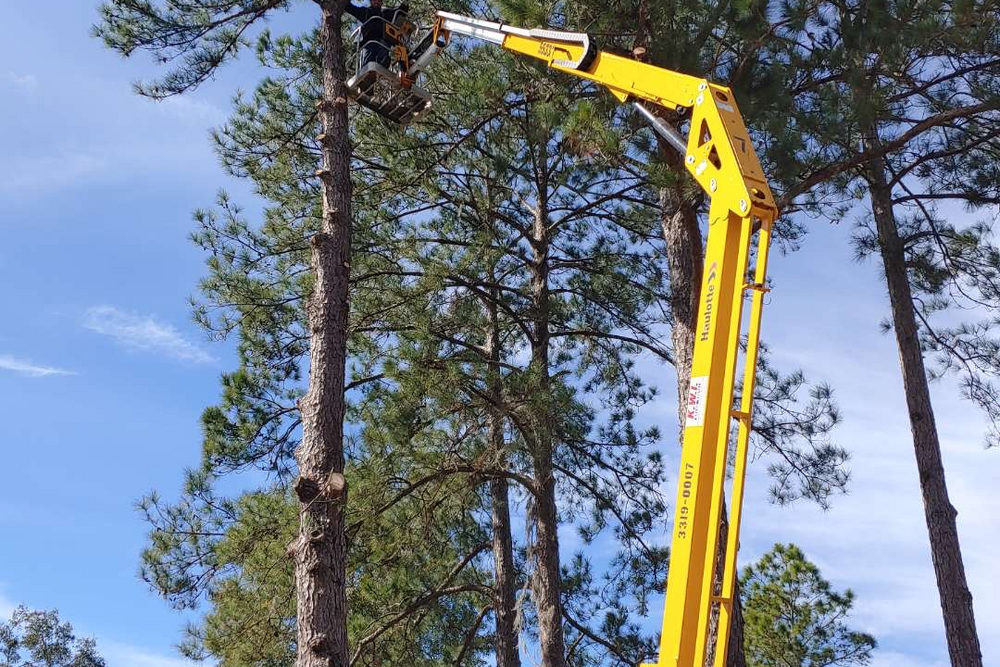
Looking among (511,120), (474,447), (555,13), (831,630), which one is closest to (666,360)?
(474,447)

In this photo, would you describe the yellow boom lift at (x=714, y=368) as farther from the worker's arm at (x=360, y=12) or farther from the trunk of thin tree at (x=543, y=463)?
the trunk of thin tree at (x=543, y=463)

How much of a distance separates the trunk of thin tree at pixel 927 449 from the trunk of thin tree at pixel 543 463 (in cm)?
350

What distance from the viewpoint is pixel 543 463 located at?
9.34 metres

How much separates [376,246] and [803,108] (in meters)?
4.31

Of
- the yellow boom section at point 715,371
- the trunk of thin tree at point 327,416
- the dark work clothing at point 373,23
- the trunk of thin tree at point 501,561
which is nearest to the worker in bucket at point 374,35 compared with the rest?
the dark work clothing at point 373,23

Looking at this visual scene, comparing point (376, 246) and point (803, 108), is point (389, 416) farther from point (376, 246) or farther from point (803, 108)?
point (803, 108)

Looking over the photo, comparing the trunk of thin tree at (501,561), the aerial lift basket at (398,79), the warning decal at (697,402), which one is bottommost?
the warning decal at (697,402)

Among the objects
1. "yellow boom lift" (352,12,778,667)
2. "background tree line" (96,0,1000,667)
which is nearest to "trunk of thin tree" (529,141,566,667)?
"background tree line" (96,0,1000,667)

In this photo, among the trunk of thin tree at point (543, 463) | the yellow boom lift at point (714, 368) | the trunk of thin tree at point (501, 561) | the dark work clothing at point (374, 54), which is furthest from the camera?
the trunk of thin tree at point (501, 561)

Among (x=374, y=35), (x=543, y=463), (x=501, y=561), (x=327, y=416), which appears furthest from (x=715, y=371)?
(x=501, y=561)

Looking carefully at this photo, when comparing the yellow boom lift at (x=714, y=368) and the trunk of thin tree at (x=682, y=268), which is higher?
the trunk of thin tree at (x=682, y=268)

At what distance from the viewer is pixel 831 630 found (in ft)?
66.4

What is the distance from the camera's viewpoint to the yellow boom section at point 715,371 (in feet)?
14.6

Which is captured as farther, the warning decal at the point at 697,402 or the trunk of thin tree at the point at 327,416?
the trunk of thin tree at the point at 327,416
